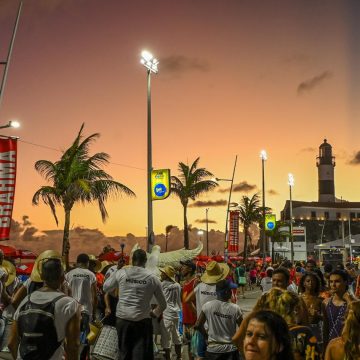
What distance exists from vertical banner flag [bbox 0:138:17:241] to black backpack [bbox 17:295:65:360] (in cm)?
1193

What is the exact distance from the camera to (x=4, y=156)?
1565 cm

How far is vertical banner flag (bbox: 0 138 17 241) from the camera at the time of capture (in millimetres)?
15328

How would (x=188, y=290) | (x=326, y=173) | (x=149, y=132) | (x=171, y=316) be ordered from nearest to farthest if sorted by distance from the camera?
1. (x=171, y=316)
2. (x=188, y=290)
3. (x=149, y=132)
4. (x=326, y=173)

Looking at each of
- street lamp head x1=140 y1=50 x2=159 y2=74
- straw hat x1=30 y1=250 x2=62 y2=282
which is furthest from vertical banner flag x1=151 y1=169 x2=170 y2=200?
straw hat x1=30 y1=250 x2=62 y2=282

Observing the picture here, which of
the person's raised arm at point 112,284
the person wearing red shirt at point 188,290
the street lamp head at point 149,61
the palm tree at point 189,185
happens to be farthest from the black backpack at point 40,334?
the palm tree at point 189,185

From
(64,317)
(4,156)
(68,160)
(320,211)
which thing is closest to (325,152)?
(320,211)

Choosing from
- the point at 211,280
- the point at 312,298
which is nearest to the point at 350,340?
the point at 312,298

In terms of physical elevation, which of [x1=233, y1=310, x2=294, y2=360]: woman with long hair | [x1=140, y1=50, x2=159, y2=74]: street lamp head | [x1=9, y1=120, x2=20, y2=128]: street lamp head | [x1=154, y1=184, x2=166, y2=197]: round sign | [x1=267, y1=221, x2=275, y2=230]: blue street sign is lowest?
[x1=233, y1=310, x2=294, y2=360]: woman with long hair

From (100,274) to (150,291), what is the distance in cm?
572

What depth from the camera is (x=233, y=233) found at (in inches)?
1704

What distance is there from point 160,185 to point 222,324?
1410cm

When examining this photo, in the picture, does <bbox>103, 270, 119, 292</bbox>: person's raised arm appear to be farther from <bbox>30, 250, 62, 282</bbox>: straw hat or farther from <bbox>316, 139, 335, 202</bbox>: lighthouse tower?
<bbox>316, 139, 335, 202</bbox>: lighthouse tower

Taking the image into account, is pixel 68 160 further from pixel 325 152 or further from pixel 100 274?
pixel 325 152

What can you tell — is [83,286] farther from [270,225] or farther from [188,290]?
[270,225]
